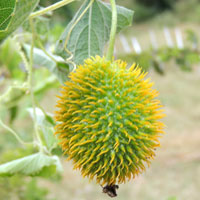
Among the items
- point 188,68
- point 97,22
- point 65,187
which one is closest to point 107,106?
point 97,22

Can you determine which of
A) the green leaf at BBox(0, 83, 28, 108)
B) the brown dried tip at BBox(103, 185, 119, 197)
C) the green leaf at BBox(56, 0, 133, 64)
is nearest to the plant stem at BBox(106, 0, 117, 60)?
the green leaf at BBox(56, 0, 133, 64)

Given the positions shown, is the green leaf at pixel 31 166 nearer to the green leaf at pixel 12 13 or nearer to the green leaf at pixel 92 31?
the green leaf at pixel 92 31

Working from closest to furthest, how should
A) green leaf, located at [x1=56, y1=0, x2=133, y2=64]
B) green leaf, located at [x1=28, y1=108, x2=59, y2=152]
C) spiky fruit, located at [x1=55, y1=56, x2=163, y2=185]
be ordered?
spiky fruit, located at [x1=55, y1=56, x2=163, y2=185], green leaf, located at [x1=56, y1=0, x2=133, y2=64], green leaf, located at [x1=28, y1=108, x2=59, y2=152]

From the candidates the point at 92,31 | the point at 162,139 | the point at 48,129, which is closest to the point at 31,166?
the point at 48,129

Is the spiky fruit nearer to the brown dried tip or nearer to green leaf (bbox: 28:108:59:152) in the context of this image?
the brown dried tip

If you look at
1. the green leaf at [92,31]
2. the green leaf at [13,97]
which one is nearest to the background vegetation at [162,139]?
the green leaf at [13,97]

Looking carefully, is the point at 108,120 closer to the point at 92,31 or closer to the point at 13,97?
the point at 92,31
